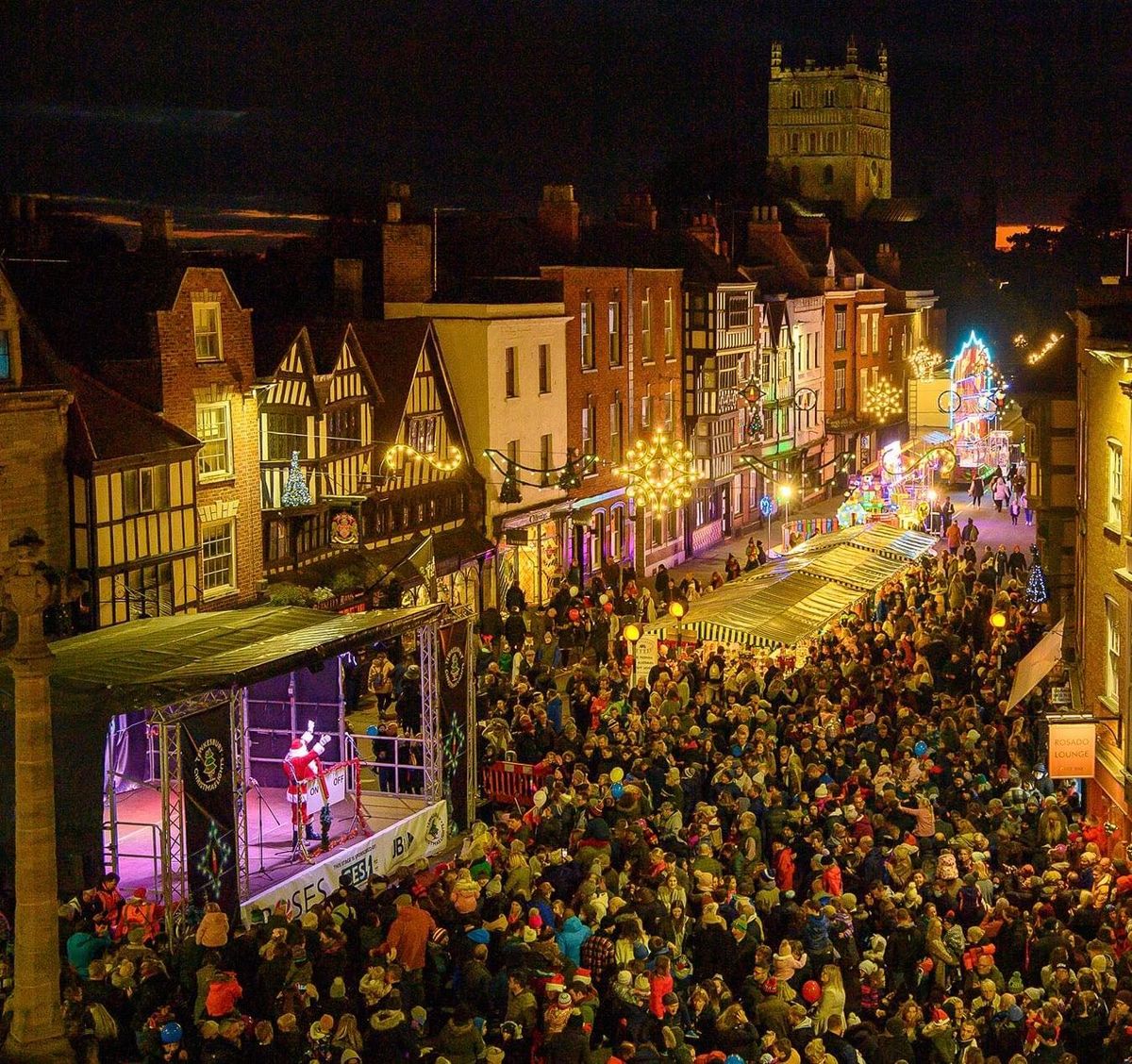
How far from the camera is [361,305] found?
43969 millimetres

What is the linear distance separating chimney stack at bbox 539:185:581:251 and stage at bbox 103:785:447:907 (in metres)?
28.3

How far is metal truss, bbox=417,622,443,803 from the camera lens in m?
24.8

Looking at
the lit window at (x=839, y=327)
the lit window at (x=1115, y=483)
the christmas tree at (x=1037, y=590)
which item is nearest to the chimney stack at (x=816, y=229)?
the lit window at (x=839, y=327)

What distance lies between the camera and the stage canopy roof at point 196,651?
794 inches

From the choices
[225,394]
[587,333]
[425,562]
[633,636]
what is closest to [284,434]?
[225,394]

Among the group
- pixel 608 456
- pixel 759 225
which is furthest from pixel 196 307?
pixel 759 225

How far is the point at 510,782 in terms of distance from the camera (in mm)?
25969

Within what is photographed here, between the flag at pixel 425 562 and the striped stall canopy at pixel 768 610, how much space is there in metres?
4.83

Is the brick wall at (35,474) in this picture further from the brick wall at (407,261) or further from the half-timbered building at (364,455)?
the brick wall at (407,261)

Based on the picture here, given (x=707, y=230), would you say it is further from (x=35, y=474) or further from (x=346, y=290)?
(x=35, y=474)

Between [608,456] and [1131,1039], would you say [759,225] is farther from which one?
[1131,1039]

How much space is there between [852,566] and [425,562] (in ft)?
28.7

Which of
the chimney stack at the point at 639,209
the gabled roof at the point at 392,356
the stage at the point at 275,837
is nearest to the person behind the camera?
the stage at the point at 275,837

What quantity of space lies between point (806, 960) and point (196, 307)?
20.0 meters
